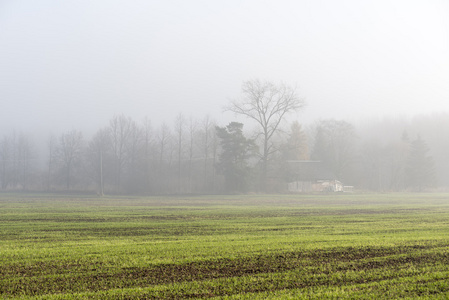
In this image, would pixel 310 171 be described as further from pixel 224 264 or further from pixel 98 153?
pixel 224 264

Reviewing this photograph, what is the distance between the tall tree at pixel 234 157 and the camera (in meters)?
76.6

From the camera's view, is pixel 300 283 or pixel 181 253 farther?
pixel 181 253

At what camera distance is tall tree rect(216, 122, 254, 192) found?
76625 millimetres

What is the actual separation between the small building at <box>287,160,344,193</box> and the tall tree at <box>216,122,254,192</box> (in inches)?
365

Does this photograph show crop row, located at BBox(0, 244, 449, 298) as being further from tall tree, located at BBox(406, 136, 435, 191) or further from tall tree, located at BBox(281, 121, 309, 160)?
tall tree, located at BBox(406, 136, 435, 191)

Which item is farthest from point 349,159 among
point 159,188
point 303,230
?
point 303,230

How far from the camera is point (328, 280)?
10.4 meters

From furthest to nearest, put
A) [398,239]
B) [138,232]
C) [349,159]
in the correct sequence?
[349,159] → [138,232] → [398,239]

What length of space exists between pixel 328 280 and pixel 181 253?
5.34m

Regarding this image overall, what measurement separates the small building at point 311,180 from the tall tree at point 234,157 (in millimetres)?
9270

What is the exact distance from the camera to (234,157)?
78875 mm

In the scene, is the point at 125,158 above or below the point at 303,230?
above

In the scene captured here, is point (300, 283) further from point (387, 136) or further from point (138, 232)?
point (387, 136)

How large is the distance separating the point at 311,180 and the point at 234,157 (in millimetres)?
16414
